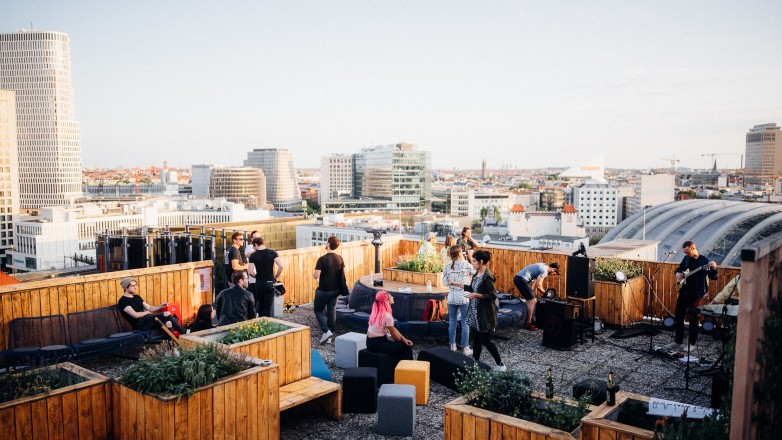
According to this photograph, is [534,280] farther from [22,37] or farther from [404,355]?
[22,37]

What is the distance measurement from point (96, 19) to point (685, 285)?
317ft

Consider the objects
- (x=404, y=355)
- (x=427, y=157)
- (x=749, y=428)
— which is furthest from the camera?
(x=427, y=157)

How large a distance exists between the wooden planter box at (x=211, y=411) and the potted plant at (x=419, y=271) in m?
5.80

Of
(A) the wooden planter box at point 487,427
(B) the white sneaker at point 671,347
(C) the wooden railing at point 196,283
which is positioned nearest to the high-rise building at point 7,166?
(C) the wooden railing at point 196,283

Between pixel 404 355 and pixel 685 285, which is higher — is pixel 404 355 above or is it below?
below

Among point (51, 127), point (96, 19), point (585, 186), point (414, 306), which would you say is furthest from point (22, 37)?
point (414, 306)

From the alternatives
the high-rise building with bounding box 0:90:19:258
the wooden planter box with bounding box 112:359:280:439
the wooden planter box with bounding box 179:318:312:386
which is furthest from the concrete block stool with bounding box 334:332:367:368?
the high-rise building with bounding box 0:90:19:258

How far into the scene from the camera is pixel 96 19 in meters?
87.1

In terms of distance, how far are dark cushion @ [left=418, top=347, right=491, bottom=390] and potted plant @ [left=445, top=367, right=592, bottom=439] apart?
2.10 metres

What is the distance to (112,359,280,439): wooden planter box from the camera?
477 centimetres

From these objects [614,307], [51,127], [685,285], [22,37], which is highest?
[22,37]

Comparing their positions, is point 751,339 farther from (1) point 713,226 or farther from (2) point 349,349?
(1) point 713,226

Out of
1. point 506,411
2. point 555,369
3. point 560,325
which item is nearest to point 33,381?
point 506,411

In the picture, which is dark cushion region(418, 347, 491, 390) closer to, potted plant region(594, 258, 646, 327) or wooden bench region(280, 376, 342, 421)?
wooden bench region(280, 376, 342, 421)
